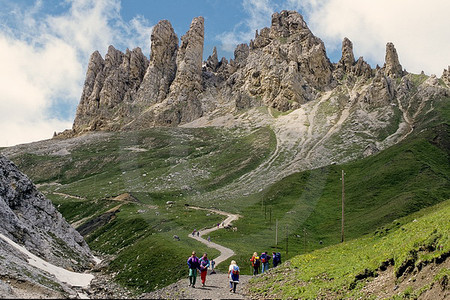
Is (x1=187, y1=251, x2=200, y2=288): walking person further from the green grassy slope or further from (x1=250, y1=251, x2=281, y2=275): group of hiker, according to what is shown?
the green grassy slope

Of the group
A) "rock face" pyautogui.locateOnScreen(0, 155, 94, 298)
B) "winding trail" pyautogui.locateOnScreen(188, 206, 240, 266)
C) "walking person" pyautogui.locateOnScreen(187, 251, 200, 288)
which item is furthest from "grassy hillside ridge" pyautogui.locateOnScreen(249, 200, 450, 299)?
"rock face" pyautogui.locateOnScreen(0, 155, 94, 298)

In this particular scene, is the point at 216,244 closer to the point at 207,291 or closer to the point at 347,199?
the point at 207,291

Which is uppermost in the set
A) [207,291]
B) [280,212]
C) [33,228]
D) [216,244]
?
[33,228]

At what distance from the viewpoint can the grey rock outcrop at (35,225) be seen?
169 feet

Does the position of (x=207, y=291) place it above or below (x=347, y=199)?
below

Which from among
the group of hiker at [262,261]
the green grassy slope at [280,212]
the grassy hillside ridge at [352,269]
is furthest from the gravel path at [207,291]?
the green grassy slope at [280,212]

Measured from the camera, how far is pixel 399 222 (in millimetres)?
45031

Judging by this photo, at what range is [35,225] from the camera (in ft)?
205

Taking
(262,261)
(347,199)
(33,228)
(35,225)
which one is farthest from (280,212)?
(262,261)

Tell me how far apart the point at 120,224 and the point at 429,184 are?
3637 inches

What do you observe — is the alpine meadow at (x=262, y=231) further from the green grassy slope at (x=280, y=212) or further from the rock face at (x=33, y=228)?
the green grassy slope at (x=280, y=212)

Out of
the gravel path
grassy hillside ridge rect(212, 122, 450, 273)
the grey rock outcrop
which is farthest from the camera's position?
grassy hillside ridge rect(212, 122, 450, 273)

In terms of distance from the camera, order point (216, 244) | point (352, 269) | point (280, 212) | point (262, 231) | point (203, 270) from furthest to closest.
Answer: point (280, 212) → point (262, 231) → point (216, 244) → point (203, 270) → point (352, 269)

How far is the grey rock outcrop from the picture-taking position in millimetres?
51500
